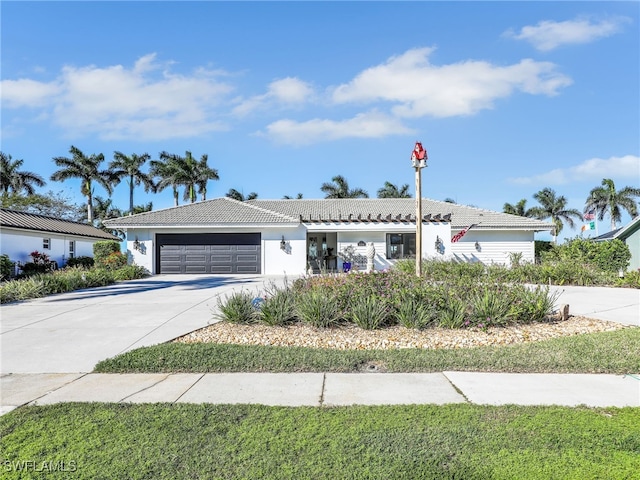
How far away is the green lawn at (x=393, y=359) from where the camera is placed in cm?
499

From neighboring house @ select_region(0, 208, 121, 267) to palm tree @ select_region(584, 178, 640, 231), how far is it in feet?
163

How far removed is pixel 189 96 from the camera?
13758 millimetres

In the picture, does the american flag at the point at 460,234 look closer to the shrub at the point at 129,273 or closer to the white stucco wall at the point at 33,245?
the shrub at the point at 129,273

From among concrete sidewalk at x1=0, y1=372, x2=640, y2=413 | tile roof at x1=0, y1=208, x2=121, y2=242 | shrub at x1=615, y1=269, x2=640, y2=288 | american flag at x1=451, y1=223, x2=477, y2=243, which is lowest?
concrete sidewalk at x1=0, y1=372, x2=640, y2=413

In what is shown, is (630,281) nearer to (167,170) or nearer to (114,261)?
(114,261)

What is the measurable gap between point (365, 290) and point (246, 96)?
30.5 ft

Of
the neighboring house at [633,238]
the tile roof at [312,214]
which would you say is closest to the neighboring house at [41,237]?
the tile roof at [312,214]

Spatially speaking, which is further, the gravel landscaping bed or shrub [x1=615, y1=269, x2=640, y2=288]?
shrub [x1=615, y1=269, x2=640, y2=288]

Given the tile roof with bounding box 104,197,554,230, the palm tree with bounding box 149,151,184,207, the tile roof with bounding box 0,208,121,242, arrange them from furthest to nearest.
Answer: the palm tree with bounding box 149,151,184,207 < the tile roof with bounding box 0,208,121,242 < the tile roof with bounding box 104,197,554,230

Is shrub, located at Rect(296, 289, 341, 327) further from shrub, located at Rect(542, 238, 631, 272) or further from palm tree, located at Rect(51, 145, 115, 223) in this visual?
palm tree, located at Rect(51, 145, 115, 223)

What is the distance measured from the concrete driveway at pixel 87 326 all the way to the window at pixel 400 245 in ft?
41.6

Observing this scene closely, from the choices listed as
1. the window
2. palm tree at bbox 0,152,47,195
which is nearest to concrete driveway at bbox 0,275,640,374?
the window

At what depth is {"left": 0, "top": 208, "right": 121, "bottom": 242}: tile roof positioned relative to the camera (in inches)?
844

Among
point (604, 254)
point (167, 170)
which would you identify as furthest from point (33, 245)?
point (604, 254)
